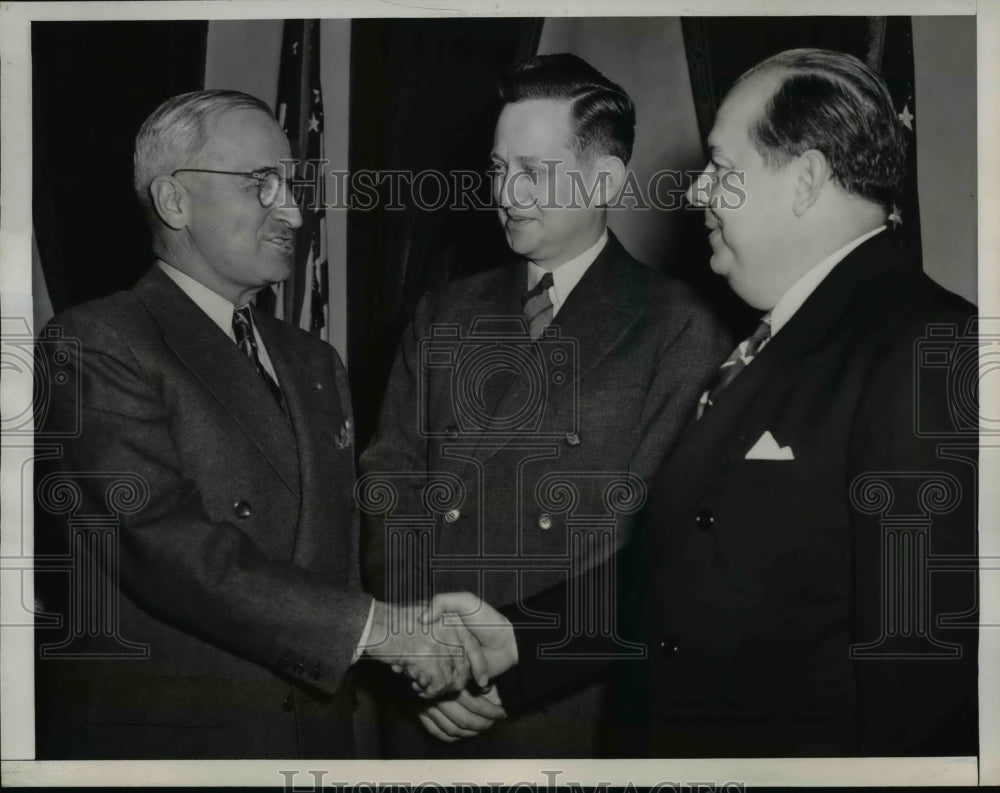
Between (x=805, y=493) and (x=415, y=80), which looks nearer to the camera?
(x=805, y=493)

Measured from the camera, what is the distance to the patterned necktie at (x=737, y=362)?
2717mm

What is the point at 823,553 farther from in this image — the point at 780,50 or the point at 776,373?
the point at 780,50

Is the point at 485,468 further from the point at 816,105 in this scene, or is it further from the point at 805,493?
the point at 816,105

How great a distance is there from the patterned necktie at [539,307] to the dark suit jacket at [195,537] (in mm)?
466

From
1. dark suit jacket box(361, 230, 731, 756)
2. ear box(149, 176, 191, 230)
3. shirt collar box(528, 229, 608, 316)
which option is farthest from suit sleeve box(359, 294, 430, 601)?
ear box(149, 176, 191, 230)

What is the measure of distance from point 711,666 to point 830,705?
296mm

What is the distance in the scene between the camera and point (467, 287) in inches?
112

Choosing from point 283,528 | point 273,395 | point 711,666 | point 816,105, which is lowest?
point 711,666

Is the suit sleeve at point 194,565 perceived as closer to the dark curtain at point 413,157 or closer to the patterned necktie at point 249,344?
the patterned necktie at point 249,344

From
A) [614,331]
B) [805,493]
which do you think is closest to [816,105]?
[614,331]

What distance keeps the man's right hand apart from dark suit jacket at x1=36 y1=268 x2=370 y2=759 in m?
0.07

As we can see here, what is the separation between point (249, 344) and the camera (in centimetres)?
282

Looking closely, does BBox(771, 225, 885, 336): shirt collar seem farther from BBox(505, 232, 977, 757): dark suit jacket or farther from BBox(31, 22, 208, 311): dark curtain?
BBox(31, 22, 208, 311): dark curtain

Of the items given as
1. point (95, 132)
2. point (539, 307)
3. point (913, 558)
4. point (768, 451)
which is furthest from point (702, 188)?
point (95, 132)
